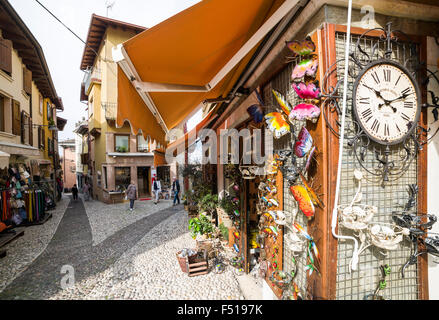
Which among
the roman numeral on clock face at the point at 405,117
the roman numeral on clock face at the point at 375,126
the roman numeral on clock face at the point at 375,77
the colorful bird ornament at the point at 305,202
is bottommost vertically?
the colorful bird ornament at the point at 305,202

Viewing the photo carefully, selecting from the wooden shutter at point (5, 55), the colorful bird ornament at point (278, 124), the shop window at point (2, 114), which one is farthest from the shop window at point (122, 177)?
the colorful bird ornament at point (278, 124)

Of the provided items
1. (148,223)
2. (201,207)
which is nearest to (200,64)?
(201,207)

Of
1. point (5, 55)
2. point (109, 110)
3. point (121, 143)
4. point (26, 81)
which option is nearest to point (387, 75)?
point (5, 55)

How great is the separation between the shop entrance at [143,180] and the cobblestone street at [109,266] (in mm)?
8986

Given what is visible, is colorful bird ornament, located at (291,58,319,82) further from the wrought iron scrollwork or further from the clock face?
the clock face

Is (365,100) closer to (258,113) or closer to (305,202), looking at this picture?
(305,202)

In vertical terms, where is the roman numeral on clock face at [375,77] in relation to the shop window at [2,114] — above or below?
below

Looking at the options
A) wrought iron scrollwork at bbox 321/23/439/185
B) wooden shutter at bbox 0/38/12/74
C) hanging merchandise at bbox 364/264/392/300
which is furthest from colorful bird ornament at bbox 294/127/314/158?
wooden shutter at bbox 0/38/12/74

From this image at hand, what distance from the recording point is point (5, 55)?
319 inches

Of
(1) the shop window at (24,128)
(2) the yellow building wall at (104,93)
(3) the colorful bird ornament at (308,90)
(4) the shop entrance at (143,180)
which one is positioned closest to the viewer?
(3) the colorful bird ornament at (308,90)

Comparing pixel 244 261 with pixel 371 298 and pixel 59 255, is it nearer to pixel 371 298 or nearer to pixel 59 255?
pixel 371 298

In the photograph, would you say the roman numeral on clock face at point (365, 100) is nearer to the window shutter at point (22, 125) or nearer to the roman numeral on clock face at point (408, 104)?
the roman numeral on clock face at point (408, 104)

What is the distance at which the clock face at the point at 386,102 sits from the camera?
1640 mm

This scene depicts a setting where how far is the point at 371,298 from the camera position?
1763 millimetres
